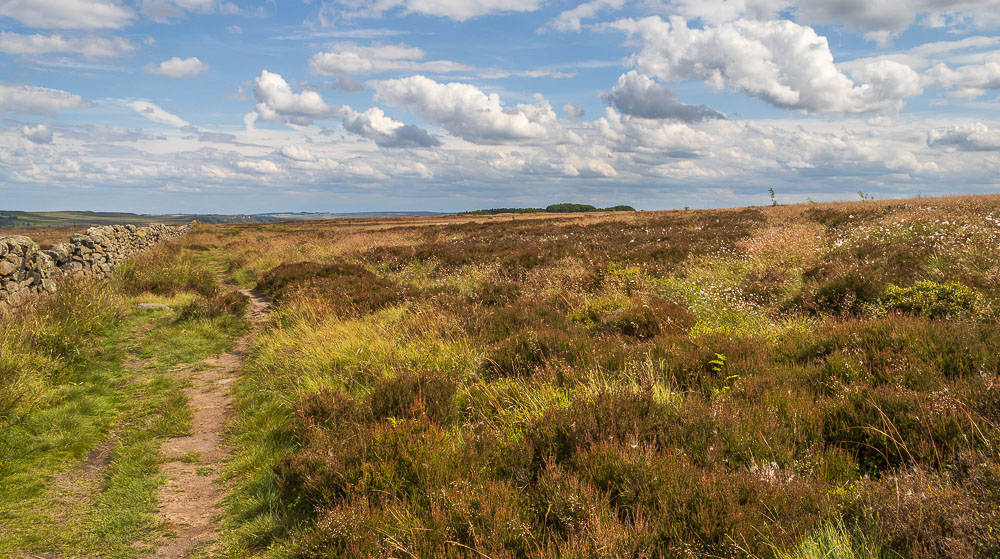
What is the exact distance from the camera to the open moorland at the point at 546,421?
321cm

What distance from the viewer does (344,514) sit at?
3.66m

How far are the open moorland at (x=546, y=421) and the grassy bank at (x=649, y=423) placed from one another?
3 cm

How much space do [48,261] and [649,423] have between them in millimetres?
15108

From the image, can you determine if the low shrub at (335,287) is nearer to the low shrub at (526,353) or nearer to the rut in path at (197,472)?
the rut in path at (197,472)

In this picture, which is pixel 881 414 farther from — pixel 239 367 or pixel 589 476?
pixel 239 367

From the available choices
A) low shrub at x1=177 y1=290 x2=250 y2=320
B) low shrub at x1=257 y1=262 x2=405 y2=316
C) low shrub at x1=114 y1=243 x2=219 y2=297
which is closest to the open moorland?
low shrub at x1=257 y1=262 x2=405 y2=316

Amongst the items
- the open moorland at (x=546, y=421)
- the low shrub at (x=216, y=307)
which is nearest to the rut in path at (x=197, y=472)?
the open moorland at (x=546, y=421)

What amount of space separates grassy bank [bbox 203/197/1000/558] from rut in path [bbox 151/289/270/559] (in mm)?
256

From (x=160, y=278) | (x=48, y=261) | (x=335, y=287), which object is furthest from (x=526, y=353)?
(x=160, y=278)

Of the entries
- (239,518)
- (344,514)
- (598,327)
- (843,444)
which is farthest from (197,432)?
(843,444)

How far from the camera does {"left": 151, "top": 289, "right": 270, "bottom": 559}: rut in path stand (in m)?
4.43

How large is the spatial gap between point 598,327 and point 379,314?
5032 millimetres

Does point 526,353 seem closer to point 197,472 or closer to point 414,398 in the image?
point 414,398

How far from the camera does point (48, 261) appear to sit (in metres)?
12.4
